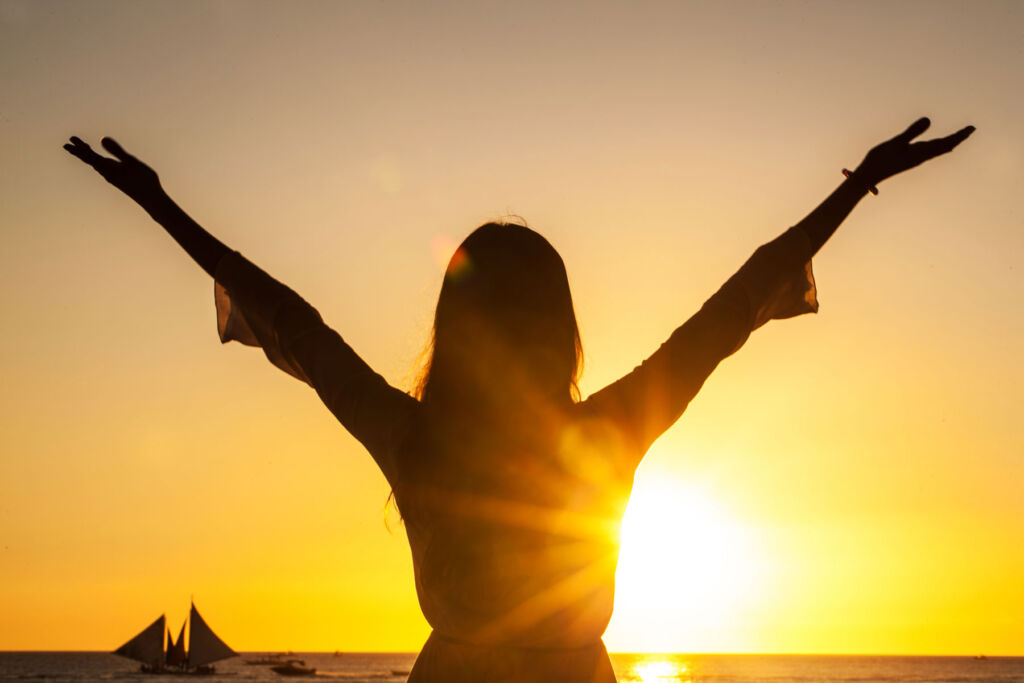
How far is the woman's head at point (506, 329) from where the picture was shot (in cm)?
160

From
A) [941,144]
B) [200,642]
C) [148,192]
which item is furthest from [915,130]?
[200,642]

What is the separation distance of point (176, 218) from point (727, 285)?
1.13m

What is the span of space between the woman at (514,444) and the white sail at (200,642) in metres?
65.9

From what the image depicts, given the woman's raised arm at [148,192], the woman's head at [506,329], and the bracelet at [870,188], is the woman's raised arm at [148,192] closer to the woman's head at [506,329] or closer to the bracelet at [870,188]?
the woman's head at [506,329]

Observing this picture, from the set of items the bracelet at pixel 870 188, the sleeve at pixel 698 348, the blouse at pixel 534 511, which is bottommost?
the blouse at pixel 534 511

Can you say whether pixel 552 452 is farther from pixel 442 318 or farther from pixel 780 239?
pixel 780 239

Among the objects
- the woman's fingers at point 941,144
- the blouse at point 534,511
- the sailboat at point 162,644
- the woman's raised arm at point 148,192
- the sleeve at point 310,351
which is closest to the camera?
the blouse at point 534,511

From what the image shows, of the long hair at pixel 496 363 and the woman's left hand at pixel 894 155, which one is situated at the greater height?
the woman's left hand at pixel 894 155

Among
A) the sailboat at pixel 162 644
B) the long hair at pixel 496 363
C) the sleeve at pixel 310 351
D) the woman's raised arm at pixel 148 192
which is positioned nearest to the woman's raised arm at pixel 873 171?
the long hair at pixel 496 363

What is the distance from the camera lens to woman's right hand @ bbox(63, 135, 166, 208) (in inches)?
78.6

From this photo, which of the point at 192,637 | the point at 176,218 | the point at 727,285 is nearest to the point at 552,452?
the point at 727,285

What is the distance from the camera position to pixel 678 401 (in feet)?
5.28

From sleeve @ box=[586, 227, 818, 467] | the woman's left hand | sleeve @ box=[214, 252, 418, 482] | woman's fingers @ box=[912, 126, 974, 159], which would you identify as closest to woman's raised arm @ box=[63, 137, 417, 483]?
sleeve @ box=[214, 252, 418, 482]

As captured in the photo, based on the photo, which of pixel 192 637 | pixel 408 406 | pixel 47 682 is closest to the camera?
pixel 408 406
